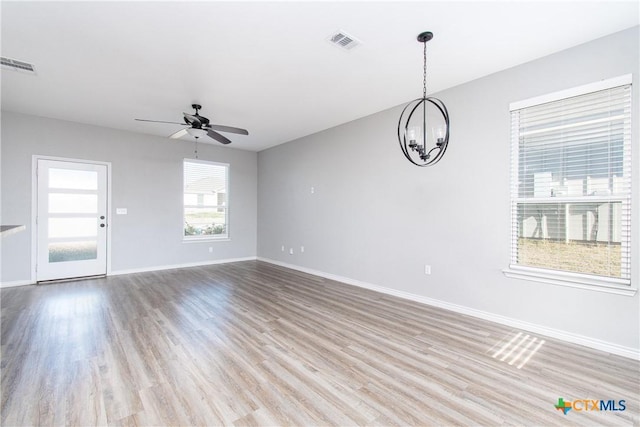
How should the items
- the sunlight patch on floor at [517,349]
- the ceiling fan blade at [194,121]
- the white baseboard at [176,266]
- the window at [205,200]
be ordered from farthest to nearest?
the window at [205,200], the white baseboard at [176,266], the ceiling fan blade at [194,121], the sunlight patch on floor at [517,349]

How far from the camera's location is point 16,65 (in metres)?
3.18

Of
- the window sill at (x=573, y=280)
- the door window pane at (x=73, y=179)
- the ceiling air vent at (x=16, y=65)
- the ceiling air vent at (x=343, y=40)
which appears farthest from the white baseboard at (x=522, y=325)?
the door window pane at (x=73, y=179)

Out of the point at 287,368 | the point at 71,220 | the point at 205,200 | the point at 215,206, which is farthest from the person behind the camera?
the point at 215,206

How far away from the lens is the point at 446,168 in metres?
3.75

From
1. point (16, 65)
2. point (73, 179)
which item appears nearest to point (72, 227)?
point (73, 179)

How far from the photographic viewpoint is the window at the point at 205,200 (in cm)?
661

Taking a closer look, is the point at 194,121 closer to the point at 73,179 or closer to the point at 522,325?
the point at 73,179

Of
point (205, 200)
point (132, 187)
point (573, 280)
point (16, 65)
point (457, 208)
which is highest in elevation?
point (16, 65)

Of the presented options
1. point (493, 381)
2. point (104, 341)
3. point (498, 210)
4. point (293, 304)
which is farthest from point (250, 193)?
point (493, 381)

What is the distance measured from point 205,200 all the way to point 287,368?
545cm

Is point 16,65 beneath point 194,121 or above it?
above

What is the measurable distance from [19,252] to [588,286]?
791 cm

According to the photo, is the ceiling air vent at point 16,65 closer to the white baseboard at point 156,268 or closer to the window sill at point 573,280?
the white baseboard at point 156,268

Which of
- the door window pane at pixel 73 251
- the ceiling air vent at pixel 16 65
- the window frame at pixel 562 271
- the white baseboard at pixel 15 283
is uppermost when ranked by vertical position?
the ceiling air vent at pixel 16 65
